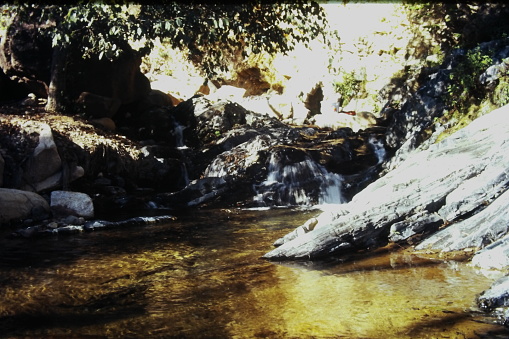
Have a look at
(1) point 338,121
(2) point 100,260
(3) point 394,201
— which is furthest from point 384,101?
(2) point 100,260

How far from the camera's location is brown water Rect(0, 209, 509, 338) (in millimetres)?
3264

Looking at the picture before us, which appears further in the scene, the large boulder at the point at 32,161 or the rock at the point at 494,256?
the large boulder at the point at 32,161

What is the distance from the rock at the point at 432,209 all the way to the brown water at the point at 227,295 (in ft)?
0.98

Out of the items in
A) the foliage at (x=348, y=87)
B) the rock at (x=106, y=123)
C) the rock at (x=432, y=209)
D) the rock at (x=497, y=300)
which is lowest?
the rock at (x=497, y=300)

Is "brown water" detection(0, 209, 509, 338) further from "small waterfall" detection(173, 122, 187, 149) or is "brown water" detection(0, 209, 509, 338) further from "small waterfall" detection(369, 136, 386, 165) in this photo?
"small waterfall" detection(173, 122, 187, 149)

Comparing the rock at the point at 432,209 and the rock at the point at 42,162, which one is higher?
the rock at the point at 42,162

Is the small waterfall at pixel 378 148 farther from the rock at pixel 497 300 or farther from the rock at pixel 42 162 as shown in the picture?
the rock at pixel 497 300

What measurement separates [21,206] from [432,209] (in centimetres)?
676

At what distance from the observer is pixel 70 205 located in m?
8.66

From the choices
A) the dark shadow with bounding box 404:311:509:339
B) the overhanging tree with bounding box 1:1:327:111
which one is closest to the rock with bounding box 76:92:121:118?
the overhanging tree with bounding box 1:1:327:111

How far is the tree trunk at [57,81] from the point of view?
42.4 ft

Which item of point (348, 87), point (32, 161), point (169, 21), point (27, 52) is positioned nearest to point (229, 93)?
point (348, 87)

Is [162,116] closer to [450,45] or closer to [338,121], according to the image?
[338,121]

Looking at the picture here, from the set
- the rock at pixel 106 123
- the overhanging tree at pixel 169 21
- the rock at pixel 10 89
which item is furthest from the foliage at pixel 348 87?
the rock at pixel 10 89
